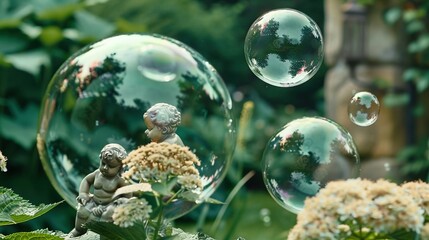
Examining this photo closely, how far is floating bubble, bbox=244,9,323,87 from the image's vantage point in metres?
2.49

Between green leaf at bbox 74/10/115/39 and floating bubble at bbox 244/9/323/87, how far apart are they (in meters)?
3.45

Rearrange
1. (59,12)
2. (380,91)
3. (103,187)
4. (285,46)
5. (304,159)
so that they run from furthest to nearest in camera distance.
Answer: (380,91)
(59,12)
(285,46)
(304,159)
(103,187)

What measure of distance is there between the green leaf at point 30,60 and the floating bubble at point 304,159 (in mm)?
3449

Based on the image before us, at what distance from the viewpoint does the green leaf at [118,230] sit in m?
1.54

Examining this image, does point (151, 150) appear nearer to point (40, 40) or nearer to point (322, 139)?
point (322, 139)

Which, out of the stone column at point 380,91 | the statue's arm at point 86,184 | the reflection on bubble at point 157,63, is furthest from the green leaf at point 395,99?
the statue's arm at point 86,184

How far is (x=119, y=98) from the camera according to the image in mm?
2736

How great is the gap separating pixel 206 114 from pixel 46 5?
345 centimetres

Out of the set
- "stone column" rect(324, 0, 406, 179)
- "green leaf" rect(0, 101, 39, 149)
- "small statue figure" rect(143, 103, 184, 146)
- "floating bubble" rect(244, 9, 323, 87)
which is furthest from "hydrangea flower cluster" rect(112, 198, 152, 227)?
"stone column" rect(324, 0, 406, 179)

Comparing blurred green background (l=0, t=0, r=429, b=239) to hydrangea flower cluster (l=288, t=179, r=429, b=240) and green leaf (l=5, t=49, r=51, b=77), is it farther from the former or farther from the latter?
hydrangea flower cluster (l=288, t=179, r=429, b=240)

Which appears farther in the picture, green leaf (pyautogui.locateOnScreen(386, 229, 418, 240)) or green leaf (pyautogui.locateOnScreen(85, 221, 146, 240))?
green leaf (pyautogui.locateOnScreen(85, 221, 146, 240))

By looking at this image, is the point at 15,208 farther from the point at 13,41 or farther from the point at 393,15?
the point at 393,15

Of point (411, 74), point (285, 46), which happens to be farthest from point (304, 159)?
point (411, 74)

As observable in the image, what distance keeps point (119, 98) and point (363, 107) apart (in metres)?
0.69
